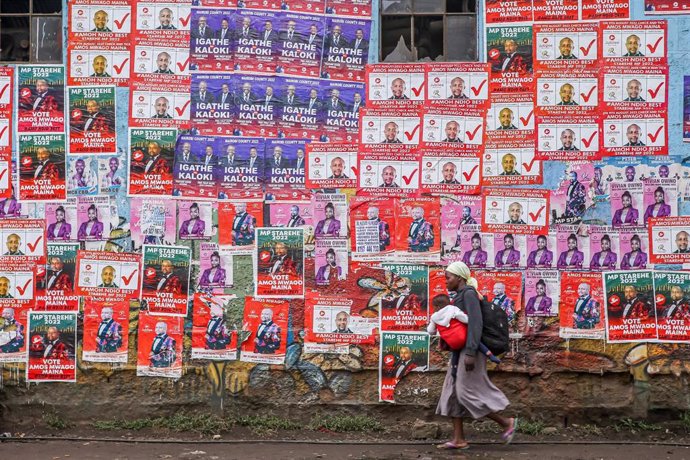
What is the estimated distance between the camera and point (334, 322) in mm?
7484

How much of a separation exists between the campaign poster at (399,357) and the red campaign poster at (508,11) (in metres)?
2.69

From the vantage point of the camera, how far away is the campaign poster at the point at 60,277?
7.50 meters

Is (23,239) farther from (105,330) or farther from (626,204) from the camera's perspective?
(626,204)

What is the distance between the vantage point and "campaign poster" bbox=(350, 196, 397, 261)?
7.51 meters

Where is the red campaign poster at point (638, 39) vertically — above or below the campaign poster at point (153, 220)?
above

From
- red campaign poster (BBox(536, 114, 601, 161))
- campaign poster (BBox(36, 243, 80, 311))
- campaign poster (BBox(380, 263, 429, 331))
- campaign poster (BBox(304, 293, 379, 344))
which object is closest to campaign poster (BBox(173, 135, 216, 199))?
campaign poster (BBox(36, 243, 80, 311))

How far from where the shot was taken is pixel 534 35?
7.51m

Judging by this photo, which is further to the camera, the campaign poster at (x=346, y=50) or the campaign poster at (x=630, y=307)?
the campaign poster at (x=346, y=50)

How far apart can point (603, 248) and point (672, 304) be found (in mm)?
724

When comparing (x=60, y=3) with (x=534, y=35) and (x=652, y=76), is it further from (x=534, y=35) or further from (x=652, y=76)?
(x=652, y=76)

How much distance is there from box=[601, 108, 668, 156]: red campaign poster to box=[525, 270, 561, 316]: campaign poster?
3.68 ft

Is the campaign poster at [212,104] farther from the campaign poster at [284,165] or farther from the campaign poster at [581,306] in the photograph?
the campaign poster at [581,306]

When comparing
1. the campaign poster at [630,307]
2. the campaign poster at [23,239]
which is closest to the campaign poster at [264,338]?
the campaign poster at [23,239]

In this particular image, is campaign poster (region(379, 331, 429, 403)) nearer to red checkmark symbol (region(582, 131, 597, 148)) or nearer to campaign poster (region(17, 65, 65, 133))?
red checkmark symbol (region(582, 131, 597, 148))
